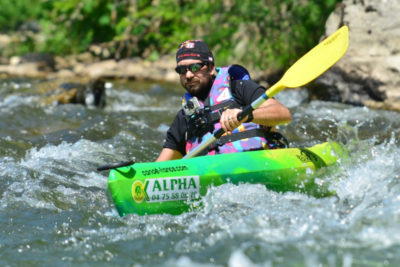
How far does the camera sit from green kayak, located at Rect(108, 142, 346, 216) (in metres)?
3.42

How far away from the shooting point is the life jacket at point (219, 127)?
12.2ft

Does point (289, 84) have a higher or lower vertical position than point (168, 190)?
higher

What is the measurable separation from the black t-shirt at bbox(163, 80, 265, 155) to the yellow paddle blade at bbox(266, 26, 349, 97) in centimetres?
18

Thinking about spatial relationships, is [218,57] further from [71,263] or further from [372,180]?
[71,263]

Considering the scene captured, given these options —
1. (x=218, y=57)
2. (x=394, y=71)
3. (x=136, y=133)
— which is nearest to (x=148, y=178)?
(x=136, y=133)

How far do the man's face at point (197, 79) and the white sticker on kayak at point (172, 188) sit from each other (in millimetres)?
726

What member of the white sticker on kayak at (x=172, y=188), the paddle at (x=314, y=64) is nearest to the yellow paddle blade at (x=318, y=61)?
the paddle at (x=314, y=64)

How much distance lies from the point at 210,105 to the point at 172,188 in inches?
26.9

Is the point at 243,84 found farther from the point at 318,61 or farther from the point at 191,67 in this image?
the point at 318,61

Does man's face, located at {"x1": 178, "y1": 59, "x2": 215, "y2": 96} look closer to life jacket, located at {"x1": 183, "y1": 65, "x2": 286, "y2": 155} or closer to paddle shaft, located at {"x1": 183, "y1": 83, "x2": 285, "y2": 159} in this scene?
life jacket, located at {"x1": 183, "y1": 65, "x2": 286, "y2": 155}

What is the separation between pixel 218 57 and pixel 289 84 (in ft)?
16.8

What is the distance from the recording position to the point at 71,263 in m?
2.88

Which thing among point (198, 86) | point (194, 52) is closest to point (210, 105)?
point (198, 86)

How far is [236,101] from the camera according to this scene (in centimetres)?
389
